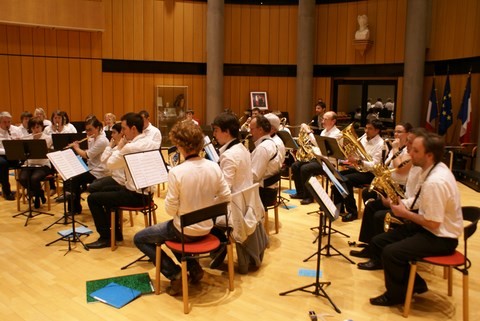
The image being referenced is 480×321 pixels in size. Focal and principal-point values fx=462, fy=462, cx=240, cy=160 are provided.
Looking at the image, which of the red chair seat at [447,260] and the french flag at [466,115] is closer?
the red chair seat at [447,260]

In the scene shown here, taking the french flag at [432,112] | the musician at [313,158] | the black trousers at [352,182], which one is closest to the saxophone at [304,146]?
the musician at [313,158]

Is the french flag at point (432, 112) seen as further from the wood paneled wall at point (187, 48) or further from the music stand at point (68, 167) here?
the music stand at point (68, 167)

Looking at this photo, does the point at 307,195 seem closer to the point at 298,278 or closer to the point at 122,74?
the point at 298,278

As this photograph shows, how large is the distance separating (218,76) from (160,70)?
1814 mm

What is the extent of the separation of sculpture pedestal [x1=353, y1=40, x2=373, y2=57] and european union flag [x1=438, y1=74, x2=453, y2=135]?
9.48 ft

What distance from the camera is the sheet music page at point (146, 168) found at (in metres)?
5.05

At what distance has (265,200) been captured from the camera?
19.4ft

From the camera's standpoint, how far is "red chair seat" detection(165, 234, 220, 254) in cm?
420

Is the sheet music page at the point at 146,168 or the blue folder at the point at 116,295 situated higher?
the sheet music page at the point at 146,168

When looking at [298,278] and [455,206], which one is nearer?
[455,206]

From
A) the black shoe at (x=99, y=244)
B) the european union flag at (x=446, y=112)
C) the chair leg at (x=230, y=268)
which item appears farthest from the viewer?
the european union flag at (x=446, y=112)

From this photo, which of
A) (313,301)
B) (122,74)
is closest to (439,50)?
(122,74)

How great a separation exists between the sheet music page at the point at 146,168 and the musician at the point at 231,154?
0.82 metres

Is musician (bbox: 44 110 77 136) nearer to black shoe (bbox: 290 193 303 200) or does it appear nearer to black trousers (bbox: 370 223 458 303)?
black shoe (bbox: 290 193 303 200)
